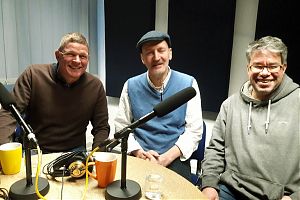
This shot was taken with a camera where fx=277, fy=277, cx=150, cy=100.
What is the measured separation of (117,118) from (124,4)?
1908 mm

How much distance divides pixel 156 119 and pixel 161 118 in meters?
0.05

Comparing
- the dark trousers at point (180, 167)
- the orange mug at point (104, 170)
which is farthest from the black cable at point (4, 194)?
the dark trousers at point (180, 167)

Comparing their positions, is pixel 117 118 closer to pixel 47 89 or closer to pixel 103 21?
Answer: pixel 47 89

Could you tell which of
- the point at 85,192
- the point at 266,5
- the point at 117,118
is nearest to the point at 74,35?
the point at 117,118

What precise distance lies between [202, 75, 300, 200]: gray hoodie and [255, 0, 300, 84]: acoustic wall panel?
52.3 inches

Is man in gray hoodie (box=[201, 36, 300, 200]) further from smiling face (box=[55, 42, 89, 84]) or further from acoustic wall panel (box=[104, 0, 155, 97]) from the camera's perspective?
acoustic wall panel (box=[104, 0, 155, 97])

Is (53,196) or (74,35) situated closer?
(53,196)

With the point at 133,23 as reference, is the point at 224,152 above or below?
below

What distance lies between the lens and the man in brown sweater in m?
1.89

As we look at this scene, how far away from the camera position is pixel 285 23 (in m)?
2.68

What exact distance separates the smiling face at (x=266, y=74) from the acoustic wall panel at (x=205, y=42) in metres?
1.48

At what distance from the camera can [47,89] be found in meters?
1.93

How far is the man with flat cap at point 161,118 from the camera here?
1.85 meters

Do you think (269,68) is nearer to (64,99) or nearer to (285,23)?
(64,99)
